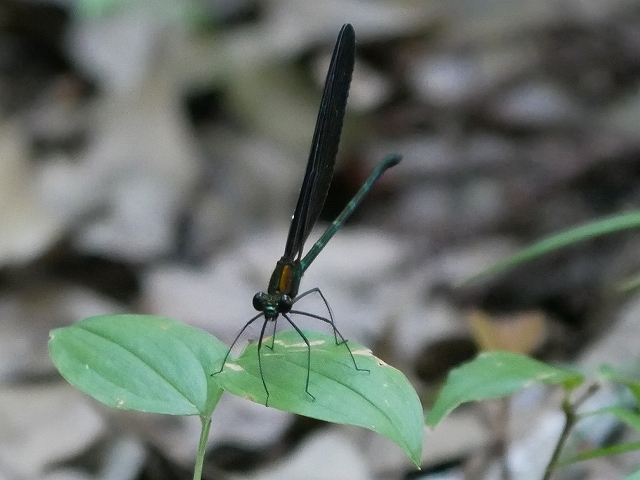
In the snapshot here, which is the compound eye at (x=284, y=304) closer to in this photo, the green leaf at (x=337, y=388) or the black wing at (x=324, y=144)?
the black wing at (x=324, y=144)

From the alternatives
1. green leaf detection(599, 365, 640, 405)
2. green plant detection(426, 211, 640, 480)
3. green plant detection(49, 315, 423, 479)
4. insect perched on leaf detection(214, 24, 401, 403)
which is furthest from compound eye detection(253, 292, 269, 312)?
green leaf detection(599, 365, 640, 405)

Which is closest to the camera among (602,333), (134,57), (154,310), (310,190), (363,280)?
(310,190)

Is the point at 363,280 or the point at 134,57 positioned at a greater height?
the point at 134,57

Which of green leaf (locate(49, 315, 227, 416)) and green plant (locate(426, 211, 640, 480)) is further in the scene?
green plant (locate(426, 211, 640, 480))

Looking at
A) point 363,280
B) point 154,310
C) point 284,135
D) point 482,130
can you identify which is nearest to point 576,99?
point 482,130

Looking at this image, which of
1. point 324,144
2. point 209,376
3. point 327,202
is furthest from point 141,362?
point 327,202

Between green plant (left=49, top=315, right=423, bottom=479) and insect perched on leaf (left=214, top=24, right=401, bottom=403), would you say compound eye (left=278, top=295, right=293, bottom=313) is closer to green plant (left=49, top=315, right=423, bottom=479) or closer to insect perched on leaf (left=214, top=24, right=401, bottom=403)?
insect perched on leaf (left=214, top=24, right=401, bottom=403)

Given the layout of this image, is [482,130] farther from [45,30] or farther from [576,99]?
[45,30]
